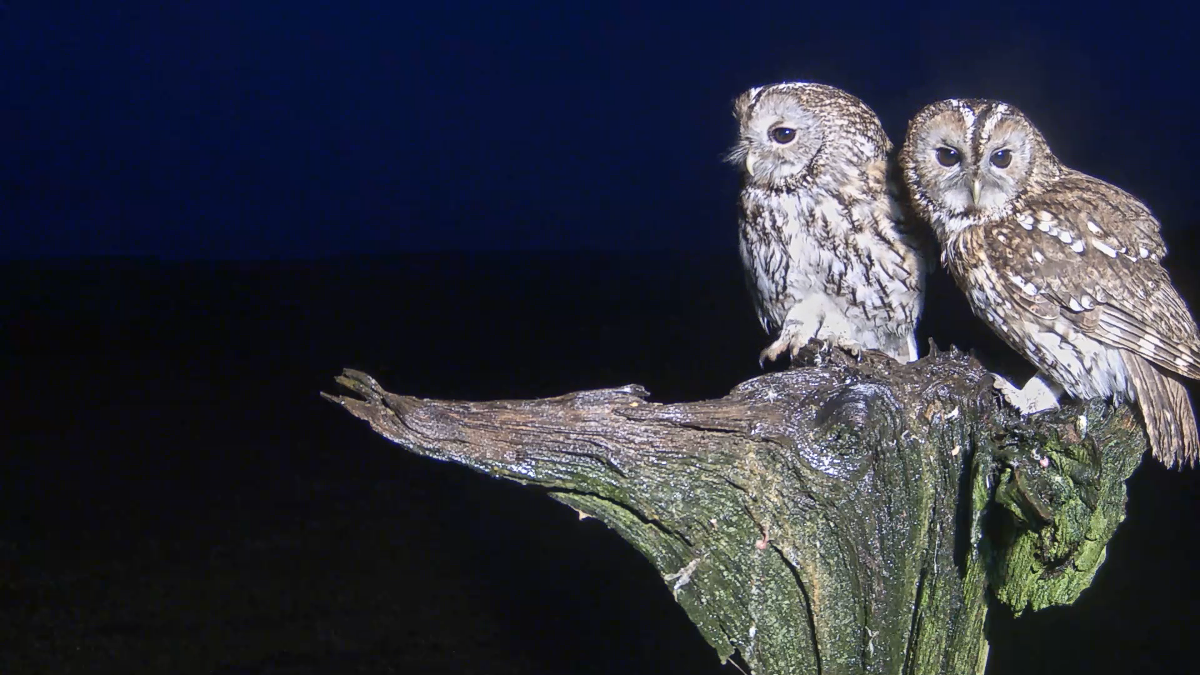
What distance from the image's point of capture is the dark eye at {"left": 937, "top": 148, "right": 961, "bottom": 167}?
131 cm

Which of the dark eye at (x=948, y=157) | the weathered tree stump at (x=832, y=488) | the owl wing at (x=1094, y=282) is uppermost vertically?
the dark eye at (x=948, y=157)

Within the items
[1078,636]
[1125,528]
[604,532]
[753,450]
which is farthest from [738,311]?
[753,450]

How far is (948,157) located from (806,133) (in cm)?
26

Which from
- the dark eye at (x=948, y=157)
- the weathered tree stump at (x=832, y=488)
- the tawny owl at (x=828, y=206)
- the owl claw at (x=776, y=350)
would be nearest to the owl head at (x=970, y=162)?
the dark eye at (x=948, y=157)

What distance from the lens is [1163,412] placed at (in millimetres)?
1329

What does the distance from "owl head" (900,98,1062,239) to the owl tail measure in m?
0.31

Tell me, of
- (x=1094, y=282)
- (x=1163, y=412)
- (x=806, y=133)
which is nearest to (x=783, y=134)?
(x=806, y=133)

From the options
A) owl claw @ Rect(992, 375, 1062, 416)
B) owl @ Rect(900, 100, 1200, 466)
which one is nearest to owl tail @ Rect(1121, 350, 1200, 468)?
owl @ Rect(900, 100, 1200, 466)

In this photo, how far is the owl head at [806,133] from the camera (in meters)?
1.48

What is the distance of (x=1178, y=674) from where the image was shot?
2002 mm

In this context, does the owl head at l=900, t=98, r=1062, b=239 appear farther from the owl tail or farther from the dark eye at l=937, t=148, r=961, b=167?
the owl tail

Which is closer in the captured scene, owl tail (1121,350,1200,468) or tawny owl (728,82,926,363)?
owl tail (1121,350,1200,468)

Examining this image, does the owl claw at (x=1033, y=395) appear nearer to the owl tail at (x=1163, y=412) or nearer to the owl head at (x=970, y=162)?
the owl tail at (x=1163, y=412)

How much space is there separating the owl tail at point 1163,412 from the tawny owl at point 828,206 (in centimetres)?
37
